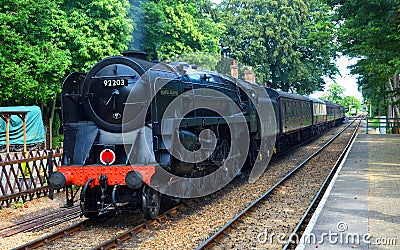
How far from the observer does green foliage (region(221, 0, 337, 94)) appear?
43375 mm

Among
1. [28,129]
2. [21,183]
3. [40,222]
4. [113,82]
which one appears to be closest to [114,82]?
[113,82]

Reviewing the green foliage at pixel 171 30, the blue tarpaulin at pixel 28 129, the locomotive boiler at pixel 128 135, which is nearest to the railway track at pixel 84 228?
the locomotive boiler at pixel 128 135

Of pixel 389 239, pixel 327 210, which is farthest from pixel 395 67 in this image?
pixel 389 239

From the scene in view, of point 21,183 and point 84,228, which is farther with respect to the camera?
point 21,183

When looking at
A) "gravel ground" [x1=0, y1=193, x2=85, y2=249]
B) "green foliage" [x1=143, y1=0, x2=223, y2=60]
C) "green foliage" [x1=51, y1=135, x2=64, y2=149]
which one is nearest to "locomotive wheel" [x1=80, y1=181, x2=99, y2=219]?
"gravel ground" [x1=0, y1=193, x2=85, y2=249]

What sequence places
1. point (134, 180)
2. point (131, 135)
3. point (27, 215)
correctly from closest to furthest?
point (134, 180), point (131, 135), point (27, 215)

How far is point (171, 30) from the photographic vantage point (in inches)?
1190

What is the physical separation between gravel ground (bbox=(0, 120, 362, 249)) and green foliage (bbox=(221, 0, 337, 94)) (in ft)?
103

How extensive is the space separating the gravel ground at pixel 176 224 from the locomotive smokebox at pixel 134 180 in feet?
2.99

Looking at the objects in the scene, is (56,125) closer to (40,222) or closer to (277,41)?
(40,222)

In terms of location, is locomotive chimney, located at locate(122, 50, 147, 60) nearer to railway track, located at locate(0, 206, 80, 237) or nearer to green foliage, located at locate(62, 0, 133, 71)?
railway track, located at locate(0, 206, 80, 237)

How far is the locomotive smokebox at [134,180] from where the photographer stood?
8203 mm

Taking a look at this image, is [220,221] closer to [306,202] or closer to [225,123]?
[306,202]

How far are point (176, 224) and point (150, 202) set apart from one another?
2.44 feet
